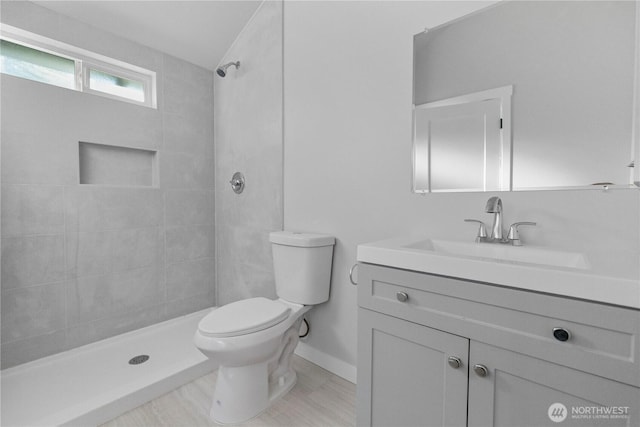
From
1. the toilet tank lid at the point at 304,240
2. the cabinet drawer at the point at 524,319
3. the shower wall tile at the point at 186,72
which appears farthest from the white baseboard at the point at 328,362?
the shower wall tile at the point at 186,72

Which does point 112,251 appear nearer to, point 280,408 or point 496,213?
point 280,408

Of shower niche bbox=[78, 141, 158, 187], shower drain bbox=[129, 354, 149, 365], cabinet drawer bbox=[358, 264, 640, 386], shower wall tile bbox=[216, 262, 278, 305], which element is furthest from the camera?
shower wall tile bbox=[216, 262, 278, 305]

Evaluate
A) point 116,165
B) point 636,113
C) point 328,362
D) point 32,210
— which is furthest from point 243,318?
point 636,113

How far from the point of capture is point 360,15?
5.16 ft

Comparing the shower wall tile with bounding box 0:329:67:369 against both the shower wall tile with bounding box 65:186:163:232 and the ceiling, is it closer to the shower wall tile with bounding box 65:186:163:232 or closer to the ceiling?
the shower wall tile with bounding box 65:186:163:232

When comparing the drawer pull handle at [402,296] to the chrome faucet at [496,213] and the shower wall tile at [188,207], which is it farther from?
the shower wall tile at [188,207]

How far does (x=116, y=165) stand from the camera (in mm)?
→ 2131

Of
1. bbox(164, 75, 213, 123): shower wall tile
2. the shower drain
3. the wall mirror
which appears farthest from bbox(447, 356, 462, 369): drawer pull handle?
bbox(164, 75, 213, 123): shower wall tile

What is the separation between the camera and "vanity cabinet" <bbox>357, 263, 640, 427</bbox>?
0.66 metres

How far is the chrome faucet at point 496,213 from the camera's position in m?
1.13

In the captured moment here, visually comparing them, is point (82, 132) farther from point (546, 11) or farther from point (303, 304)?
point (546, 11)

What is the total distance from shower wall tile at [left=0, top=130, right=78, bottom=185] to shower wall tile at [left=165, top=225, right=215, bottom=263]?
0.76m

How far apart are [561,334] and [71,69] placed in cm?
284

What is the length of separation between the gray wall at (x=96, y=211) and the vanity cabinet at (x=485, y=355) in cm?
186
